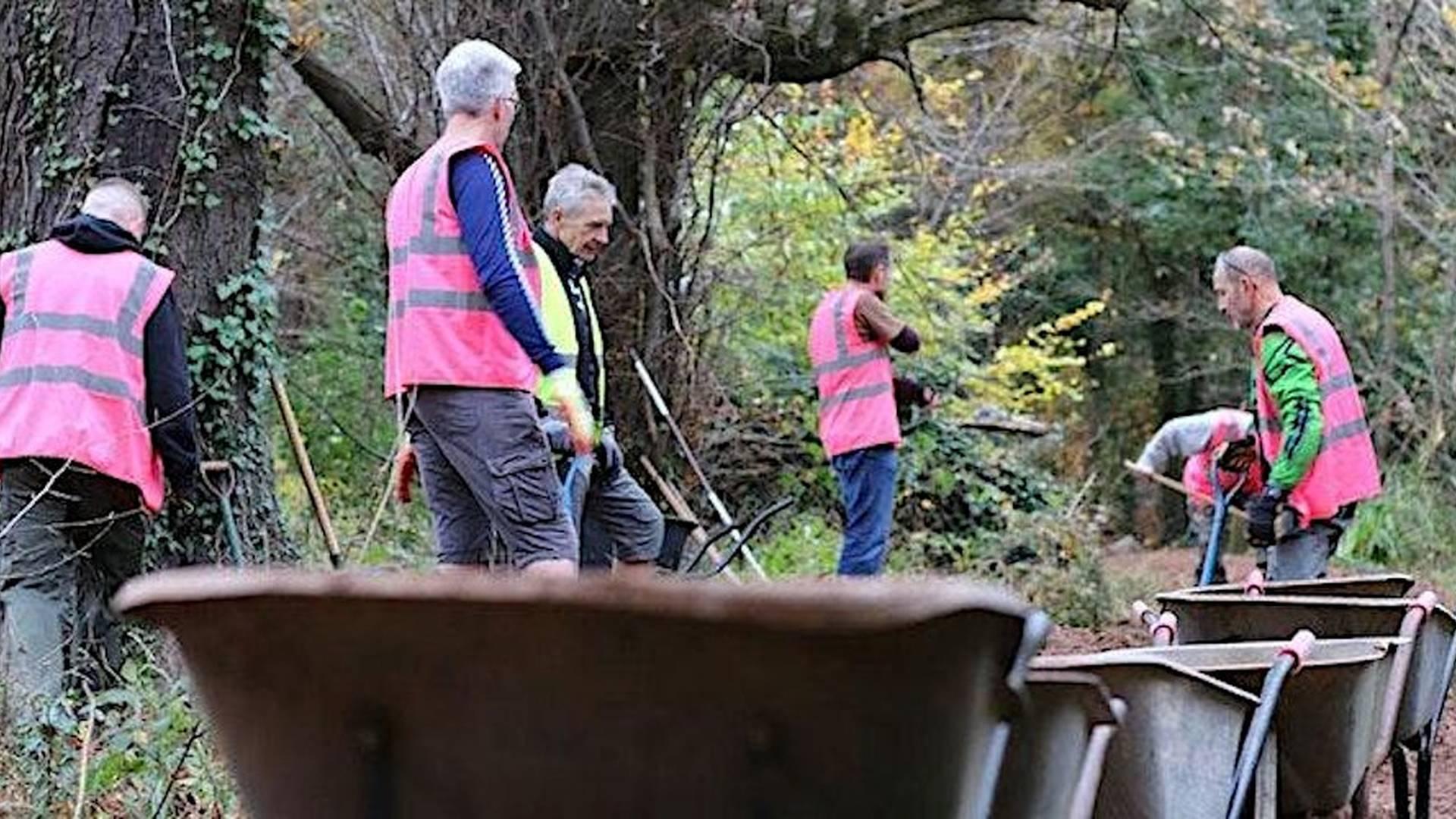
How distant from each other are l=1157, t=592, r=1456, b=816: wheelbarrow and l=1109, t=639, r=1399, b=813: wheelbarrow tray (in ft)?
1.13

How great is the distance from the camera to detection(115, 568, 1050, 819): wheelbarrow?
64.3 inches

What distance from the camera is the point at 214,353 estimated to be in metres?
7.17

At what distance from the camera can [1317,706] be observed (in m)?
3.93

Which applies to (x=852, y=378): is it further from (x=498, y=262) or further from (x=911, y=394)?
(x=498, y=262)

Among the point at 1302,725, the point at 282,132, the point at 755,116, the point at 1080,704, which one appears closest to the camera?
the point at 1080,704

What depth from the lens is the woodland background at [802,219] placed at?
7.09 metres

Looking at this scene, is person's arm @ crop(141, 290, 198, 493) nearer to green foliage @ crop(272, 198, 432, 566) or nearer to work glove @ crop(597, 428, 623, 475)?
work glove @ crop(597, 428, 623, 475)

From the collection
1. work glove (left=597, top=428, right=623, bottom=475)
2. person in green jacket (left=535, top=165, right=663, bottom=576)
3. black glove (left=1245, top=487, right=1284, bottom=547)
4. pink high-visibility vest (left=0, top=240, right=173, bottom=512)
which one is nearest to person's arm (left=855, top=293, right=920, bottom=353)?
person in green jacket (left=535, top=165, right=663, bottom=576)

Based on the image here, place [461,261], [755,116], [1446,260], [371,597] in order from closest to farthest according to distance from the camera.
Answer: [371,597], [461,261], [755,116], [1446,260]

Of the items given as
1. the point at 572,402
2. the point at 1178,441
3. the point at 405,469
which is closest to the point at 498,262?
the point at 572,402

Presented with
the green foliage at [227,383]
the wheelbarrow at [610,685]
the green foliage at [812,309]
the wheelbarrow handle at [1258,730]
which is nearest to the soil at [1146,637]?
the wheelbarrow handle at [1258,730]

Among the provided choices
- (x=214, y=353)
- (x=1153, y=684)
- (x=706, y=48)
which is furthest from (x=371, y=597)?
(x=706, y=48)

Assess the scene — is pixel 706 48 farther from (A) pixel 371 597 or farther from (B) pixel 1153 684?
(A) pixel 371 597

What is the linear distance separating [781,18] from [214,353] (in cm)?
480
